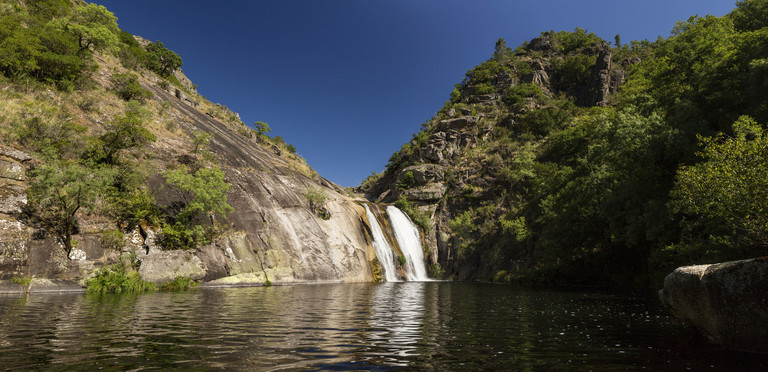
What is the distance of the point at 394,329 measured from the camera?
10289 mm

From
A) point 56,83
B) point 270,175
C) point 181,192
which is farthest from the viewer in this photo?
point 270,175

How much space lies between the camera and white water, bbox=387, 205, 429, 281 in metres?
56.6

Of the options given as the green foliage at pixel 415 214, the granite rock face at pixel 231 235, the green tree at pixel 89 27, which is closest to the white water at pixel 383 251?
the granite rock face at pixel 231 235

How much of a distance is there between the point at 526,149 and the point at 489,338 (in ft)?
208

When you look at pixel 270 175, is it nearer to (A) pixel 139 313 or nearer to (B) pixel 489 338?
(A) pixel 139 313

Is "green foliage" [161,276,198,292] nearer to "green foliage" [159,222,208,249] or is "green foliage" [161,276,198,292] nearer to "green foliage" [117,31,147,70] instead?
"green foliage" [159,222,208,249]

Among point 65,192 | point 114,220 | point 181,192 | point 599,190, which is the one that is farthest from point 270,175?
point 599,190

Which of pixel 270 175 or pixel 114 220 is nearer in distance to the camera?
pixel 114 220

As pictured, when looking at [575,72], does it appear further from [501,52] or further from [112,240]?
[112,240]

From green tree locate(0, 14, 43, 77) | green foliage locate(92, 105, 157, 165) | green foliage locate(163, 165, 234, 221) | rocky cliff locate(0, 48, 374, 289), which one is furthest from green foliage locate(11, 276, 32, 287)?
green tree locate(0, 14, 43, 77)

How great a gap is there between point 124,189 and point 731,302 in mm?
36161

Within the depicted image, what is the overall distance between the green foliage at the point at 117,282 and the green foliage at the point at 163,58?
6017 cm

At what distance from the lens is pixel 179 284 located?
25.6 m

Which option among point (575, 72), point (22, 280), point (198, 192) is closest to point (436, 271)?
point (198, 192)
